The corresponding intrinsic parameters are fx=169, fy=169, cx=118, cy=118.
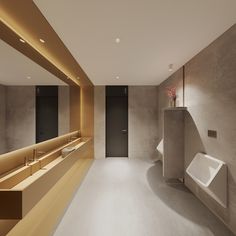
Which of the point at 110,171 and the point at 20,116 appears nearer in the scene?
the point at 20,116

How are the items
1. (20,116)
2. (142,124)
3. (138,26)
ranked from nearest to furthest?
(138,26) < (20,116) < (142,124)

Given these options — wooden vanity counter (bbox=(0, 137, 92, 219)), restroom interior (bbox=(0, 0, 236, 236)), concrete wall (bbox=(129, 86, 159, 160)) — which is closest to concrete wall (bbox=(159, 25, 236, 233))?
restroom interior (bbox=(0, 0, 236, 236))

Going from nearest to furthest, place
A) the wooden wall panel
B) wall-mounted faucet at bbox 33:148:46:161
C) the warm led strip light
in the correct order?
the warm led strip light
wall-mounted faucet at bbox 33:148:46:161
the wooden wall panel

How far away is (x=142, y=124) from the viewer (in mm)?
5832

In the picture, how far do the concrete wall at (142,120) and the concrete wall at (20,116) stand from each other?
3.56m

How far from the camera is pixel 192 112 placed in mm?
3203

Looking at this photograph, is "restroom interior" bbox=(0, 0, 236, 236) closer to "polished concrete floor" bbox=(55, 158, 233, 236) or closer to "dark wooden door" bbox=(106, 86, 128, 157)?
"polished concrete floor" bbox=(55, 158, 233, 236)

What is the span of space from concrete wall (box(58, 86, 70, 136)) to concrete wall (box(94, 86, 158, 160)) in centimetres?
193

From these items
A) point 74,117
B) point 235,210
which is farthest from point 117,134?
point 235,210

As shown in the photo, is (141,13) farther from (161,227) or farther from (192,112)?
(161,227)

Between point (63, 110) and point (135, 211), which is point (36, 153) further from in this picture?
point (135, 211)

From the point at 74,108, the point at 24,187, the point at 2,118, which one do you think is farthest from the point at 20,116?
the point at 74,108

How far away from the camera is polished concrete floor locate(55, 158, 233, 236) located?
6.95 feet

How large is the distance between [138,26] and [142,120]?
4.00m
